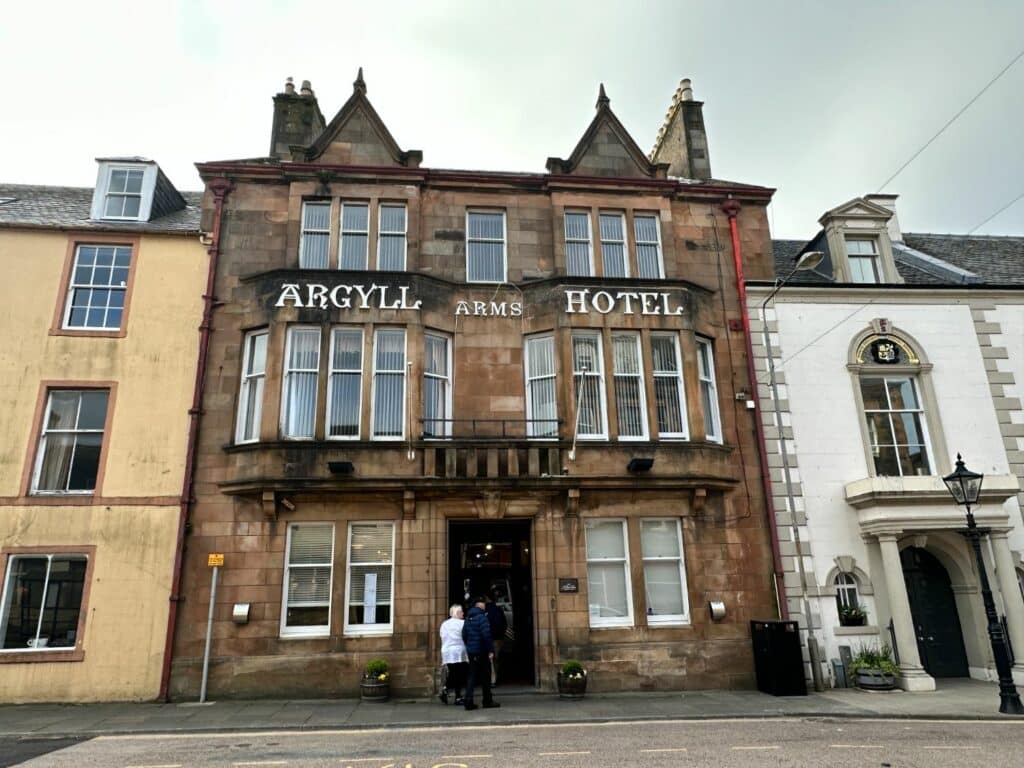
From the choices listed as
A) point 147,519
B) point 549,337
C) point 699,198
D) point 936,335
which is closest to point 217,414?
point 147,519

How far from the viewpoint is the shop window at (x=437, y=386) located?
15.2 meters

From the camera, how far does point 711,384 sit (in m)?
16.6

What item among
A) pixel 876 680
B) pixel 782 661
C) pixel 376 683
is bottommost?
pixel 876 680

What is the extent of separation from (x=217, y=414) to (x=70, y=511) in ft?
12.0

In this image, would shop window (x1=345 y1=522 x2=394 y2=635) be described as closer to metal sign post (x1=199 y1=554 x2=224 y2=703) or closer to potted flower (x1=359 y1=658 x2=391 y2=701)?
potted flower (x1=359 y1=658 x2=391 y2=701)

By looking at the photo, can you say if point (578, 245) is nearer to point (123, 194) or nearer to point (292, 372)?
point (292, 372)

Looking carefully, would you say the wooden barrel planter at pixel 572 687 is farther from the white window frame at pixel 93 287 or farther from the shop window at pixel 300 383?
the white window frame at pixel 93 287

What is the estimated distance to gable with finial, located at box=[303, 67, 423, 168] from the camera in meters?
16.9

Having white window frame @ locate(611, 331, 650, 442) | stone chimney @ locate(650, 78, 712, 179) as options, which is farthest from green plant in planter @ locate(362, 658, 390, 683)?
stone chimney @ locate(650, 78, 712, 179)

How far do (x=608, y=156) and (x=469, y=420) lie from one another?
8.53 meters

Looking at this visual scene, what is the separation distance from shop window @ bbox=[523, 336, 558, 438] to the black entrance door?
9.44m

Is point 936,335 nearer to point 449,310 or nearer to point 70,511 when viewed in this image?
point 449,310

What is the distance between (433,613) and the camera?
14.0 metres

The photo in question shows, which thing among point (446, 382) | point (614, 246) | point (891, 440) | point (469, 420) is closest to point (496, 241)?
point (614, 246)
